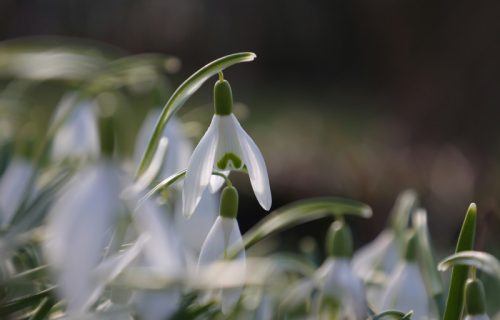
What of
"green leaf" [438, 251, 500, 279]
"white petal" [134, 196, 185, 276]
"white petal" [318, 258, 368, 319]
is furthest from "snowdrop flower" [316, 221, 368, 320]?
"white petal" [134, 196, 185, 276]

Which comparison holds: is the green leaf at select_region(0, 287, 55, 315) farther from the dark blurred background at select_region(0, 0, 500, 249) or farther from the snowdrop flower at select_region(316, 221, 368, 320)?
the dark blurred background at select_region(0, 0, 500, 249)

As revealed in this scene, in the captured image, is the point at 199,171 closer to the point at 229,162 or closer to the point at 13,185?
the point at 229,162

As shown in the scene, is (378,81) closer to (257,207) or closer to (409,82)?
(409,82)

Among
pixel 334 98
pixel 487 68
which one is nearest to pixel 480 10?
pixel 487 68

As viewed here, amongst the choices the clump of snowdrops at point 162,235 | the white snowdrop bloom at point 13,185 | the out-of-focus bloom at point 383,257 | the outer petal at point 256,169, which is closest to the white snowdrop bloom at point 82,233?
the clump of snowdrops at point 162,235

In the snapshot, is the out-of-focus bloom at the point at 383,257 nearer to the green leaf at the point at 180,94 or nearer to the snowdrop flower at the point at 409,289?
the snowdrop flower at the point at 409,289

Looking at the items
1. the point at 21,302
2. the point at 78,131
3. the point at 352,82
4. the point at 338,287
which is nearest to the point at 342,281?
the point at 338,287
